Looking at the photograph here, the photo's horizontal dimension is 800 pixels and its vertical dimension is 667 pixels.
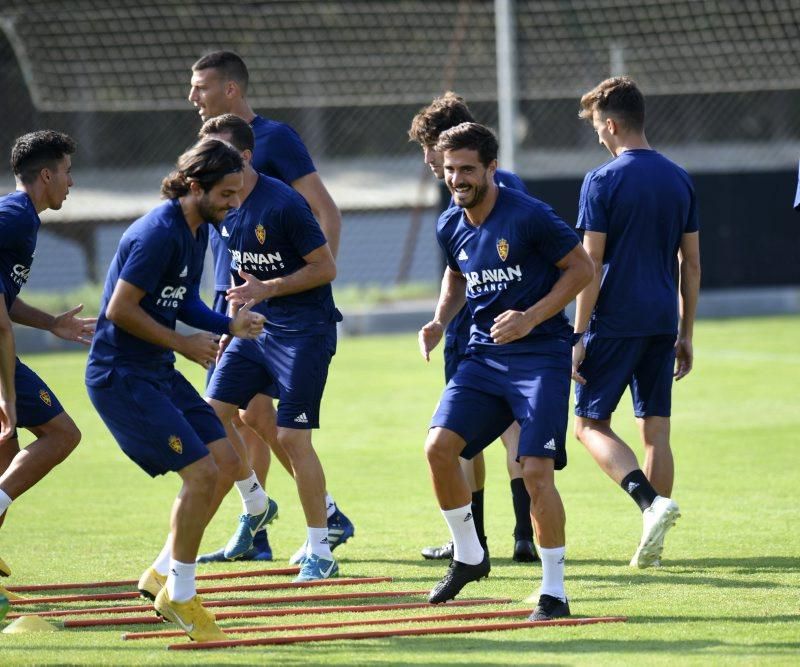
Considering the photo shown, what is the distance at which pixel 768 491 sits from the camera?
9039 mm

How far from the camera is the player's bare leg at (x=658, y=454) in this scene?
24.2 ft

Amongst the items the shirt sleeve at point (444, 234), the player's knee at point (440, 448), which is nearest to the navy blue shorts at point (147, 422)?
the player's knee at point (440, 448)

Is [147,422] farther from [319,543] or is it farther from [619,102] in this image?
[619,102]

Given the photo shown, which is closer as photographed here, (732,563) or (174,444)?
(174,444)

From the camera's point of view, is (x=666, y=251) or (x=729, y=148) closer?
(x=666, y=251)

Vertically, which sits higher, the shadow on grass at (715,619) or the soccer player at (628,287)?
the soccer player at (628,287)

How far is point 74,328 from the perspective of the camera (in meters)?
6.89

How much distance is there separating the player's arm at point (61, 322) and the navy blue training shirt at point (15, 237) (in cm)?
30

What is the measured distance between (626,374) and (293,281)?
6.00ft

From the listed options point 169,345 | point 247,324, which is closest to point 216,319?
point 247,324

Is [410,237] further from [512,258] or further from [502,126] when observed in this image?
[512,258]

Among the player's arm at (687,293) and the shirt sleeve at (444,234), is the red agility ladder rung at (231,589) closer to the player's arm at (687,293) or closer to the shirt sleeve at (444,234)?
the shirt sleeve at (444,234)

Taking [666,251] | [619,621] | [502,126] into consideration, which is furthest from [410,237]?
[619,621]

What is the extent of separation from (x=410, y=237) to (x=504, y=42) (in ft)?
11.8
